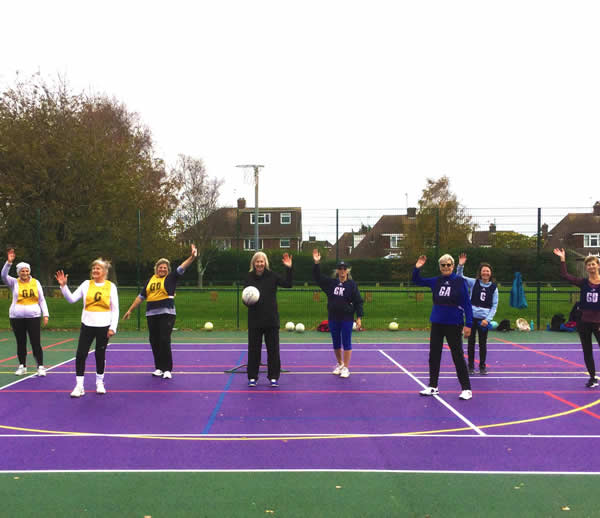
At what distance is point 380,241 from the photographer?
1861 centimetres

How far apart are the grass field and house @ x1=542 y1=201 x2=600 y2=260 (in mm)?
1438

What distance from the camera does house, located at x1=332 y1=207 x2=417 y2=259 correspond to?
16.8 metres

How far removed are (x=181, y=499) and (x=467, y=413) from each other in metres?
Result: 3.79

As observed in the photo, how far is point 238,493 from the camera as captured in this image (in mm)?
4051

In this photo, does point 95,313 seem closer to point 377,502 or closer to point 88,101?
point 377,502

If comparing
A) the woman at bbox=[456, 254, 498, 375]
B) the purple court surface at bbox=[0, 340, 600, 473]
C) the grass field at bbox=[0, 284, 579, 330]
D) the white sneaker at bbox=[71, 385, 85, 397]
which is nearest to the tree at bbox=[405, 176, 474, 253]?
the grass field at bbox=[0, 284, 579, 330]

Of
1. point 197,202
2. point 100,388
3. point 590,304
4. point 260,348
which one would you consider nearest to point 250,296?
point 260,348

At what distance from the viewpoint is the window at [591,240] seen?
66.8 feet

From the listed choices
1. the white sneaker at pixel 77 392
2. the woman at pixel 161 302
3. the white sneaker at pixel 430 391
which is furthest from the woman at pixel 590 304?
the white sneaker at pixel 77 392

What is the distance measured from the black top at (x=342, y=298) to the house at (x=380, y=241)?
758cm

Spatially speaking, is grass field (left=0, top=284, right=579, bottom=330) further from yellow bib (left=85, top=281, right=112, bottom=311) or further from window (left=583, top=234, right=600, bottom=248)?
yellow bib (left=85, top=281, right=112, bottom=311)

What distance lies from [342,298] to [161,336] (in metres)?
2.87

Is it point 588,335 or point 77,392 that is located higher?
point 588,335

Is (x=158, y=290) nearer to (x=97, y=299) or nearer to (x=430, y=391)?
(x=97, y=299)
